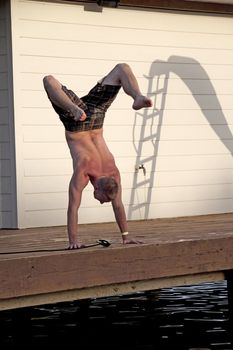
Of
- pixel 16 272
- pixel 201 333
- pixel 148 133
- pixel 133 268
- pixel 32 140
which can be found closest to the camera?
pixel 16 272

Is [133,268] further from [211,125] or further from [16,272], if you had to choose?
[211,125]

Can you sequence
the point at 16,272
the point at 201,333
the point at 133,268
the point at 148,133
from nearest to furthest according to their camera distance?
the point at 16,272 → the point at 133,268 → the point at 201,333 → the point at 148,133

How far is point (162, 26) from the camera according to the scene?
42.6ft

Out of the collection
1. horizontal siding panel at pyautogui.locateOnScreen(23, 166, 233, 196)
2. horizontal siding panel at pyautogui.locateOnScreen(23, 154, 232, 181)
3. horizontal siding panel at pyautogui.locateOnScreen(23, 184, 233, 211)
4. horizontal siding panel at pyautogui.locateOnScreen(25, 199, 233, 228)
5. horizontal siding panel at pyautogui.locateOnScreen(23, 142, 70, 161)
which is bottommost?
horizontal siding panel at pyautogui.locateOnScreen(25, 199, 233, 228)

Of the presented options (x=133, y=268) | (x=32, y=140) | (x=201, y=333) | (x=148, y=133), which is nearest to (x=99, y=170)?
(x=133, y=268)

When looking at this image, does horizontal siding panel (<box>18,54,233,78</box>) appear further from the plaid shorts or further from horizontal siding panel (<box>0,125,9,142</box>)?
the plaid shorts

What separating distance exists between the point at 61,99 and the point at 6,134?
15.9 feet

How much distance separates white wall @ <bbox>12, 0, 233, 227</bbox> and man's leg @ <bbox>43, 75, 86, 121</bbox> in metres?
4.61

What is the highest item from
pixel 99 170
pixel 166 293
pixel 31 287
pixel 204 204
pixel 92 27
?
pixel 92 27

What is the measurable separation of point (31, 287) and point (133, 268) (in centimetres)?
94

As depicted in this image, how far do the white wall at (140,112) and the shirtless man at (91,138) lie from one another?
430cm

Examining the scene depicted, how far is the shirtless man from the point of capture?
23.6 ft

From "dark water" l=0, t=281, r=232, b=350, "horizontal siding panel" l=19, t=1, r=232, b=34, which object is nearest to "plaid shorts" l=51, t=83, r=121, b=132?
"dark water" l=0, t=281, r=232, b=350

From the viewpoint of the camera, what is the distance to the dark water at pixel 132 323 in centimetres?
931
